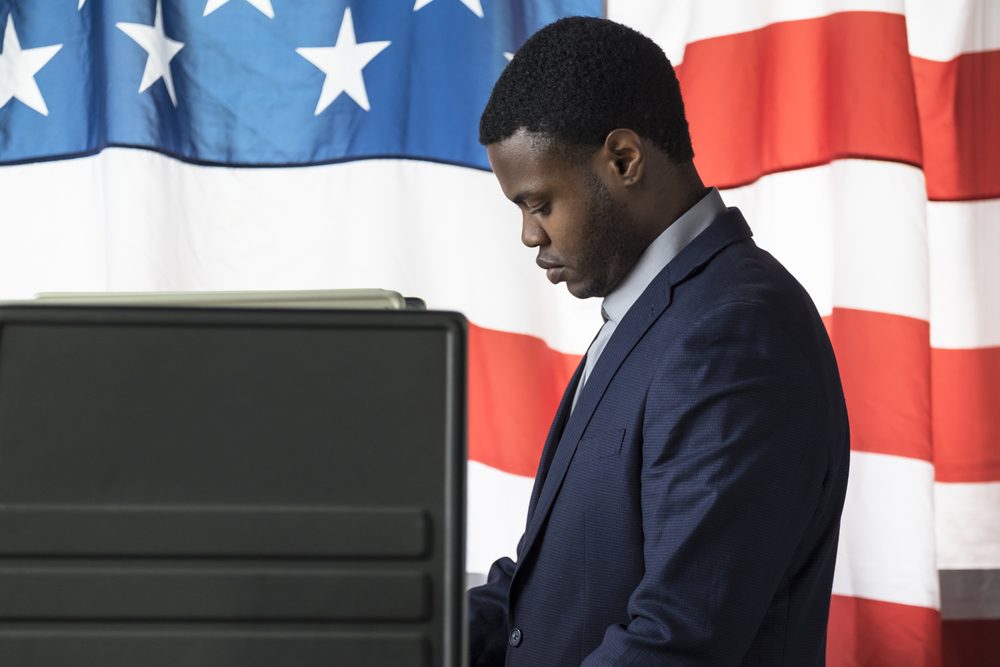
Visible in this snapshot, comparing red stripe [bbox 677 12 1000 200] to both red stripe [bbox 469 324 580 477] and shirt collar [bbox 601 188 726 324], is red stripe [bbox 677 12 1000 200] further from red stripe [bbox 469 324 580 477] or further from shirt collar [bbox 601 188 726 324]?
shirt collar [bbox 601 188 726 324]

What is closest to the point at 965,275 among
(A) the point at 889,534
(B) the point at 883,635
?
(A) the point at 889,534

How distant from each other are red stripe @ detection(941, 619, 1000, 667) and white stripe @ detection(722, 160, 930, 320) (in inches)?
24.3

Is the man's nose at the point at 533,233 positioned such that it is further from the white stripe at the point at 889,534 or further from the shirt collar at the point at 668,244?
the white stripe at the point at 889,534

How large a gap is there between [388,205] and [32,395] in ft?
5.77

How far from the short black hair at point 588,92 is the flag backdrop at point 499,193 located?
3.18 ft

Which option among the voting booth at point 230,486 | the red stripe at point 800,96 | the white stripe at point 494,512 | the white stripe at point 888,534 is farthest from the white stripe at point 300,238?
the voting booth at point 230,486

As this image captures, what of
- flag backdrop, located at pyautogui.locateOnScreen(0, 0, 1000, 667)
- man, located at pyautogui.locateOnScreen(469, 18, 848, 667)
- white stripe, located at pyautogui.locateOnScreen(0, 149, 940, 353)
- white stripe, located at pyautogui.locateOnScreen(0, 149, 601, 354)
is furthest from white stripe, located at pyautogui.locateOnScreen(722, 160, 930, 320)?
man, located at pyautogui.locateOnScreen(469, 18, 848, 667)

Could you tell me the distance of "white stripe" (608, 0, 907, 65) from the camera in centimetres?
210

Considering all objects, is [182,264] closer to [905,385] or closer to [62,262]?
[62,262]

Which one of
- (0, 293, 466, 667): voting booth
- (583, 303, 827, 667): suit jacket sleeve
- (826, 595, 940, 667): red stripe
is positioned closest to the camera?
(0, 293, 466, 667): voting booth

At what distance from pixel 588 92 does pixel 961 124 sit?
125 centimetres

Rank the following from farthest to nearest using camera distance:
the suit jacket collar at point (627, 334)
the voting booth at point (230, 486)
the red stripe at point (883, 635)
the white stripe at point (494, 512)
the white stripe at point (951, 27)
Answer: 1. the white stripe at point (494, 512)
2. the white stripe at point (951, 27)
3. the red stripe at point (883, 635)
4. the suit jacket collar at point (627, 334)
5. the voting booth at point (230, 486)

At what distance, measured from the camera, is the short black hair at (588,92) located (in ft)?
3.76

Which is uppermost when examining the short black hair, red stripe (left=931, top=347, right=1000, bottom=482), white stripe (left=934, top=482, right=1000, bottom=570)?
the short black hair
